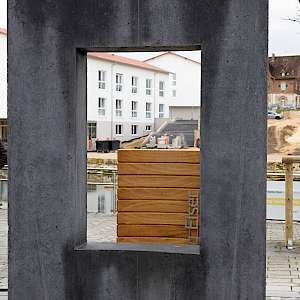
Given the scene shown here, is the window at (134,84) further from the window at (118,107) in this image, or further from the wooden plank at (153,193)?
the wooden plank at (153,193)

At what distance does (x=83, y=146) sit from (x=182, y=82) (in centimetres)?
5918

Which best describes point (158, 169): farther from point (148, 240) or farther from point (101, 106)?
point (101, 106)

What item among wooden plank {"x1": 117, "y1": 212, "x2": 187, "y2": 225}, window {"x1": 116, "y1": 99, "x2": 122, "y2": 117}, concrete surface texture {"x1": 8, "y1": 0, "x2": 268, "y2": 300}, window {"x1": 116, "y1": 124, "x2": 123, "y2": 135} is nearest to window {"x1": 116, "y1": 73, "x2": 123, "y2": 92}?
window {"x1": 116, "y1": 99, "x2": 122, "y2": 117}

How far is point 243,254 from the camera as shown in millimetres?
5137

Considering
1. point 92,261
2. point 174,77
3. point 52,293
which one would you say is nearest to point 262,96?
point 92,261

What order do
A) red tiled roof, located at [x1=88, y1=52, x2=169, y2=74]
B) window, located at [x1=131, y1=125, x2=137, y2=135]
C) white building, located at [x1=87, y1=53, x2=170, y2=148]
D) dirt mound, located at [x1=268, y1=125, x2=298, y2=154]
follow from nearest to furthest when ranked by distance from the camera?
white building, located at [x1=87, y1=53, x2=170, y2=148] → red tiled roof, located at [x1=88, y1=52, x2=169, y2=74] → dirt mound, located at [x1=268, y1=125, x2=298, y2=154] → window, located at [x1=131, y1=125, x2=137, y2=135]

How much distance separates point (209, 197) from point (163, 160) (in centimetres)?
212

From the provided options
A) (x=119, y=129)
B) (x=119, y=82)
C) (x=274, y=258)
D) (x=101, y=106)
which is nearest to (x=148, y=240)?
(x=274, y=258)

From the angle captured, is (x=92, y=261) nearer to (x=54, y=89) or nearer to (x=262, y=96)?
(x=54, y=89)

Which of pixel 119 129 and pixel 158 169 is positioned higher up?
pixel 119 129

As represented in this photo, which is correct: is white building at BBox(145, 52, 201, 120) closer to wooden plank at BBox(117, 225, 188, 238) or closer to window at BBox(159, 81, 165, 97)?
window at BBox(159, 81, 165, 97)

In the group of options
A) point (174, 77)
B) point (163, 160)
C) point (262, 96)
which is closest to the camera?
point (262, 96)

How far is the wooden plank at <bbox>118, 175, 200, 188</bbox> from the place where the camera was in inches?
280

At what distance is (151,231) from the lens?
719 cm
